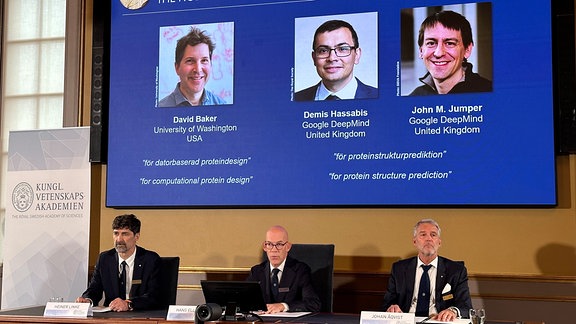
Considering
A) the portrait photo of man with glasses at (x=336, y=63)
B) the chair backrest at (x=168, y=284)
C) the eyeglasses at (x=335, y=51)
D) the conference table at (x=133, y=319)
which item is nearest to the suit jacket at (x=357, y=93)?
the portrait photo of man with glasses at (x=336, y=63)

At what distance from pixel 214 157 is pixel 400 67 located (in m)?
1.50

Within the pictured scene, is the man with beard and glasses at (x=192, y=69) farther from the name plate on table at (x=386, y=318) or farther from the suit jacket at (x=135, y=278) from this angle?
the name plate on table at (x=386, y=318)

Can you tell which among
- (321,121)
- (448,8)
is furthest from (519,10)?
(321,121)

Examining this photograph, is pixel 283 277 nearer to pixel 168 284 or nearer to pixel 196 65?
pixel 168 284

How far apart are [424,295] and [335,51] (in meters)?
1.95

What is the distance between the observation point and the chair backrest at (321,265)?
5.04m

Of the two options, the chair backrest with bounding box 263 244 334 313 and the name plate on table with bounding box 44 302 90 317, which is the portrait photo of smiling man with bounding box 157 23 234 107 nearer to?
the chair backrest with bounding box 263 244 334 313

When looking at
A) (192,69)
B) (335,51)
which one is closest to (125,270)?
(192,69)

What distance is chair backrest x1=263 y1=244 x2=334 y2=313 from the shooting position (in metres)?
5.04

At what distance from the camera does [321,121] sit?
5.81 metres

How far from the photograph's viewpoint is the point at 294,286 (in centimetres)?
488

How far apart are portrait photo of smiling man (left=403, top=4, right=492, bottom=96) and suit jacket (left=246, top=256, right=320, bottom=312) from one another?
1.51 m

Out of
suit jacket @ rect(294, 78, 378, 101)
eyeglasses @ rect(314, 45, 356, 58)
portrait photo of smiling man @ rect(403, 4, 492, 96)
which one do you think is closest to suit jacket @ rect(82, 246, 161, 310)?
suit jacket @ rect(294, 78, 378, 101)

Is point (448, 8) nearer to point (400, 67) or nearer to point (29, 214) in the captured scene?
point (400, 67)
